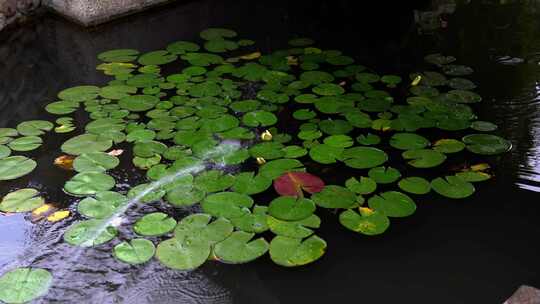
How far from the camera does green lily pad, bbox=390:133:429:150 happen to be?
109 inches

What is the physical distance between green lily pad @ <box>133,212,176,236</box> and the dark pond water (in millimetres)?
168

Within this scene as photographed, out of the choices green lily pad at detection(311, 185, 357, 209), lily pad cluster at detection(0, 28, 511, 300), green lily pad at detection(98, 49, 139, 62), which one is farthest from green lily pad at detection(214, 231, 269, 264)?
green lily pad at detection(98, 49, 139, 62)

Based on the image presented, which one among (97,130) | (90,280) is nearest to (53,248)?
(90,280)

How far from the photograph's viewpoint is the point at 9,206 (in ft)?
7.89

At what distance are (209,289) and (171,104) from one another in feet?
4.60

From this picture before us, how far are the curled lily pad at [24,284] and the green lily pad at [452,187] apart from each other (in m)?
1.65

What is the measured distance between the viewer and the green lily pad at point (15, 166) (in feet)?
8.49

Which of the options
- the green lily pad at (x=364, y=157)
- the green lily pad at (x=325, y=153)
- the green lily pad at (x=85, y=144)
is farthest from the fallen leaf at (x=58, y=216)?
the green lily pad at (x=364, y=157)

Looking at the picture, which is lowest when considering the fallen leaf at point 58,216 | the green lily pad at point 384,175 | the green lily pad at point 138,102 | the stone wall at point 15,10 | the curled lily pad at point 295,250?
the fallen leaf at point 58,216

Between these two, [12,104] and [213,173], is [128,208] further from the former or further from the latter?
[12,104]

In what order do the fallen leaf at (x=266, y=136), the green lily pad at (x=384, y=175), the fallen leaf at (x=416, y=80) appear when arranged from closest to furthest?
1. the green lily pad at (x=384, y=175)
2. the fallen leaf at (x=266, y=136)
3. the fallen leaf at (x=416, y=80)

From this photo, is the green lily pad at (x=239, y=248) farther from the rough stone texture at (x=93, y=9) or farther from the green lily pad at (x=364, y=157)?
the rough stone texture at (x=93, y=9)

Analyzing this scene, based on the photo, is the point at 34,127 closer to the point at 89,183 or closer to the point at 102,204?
the point at 89,183

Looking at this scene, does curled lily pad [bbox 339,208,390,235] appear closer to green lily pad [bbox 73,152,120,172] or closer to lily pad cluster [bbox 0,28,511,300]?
lily pad cluster [bbox 0,28,511,300]
